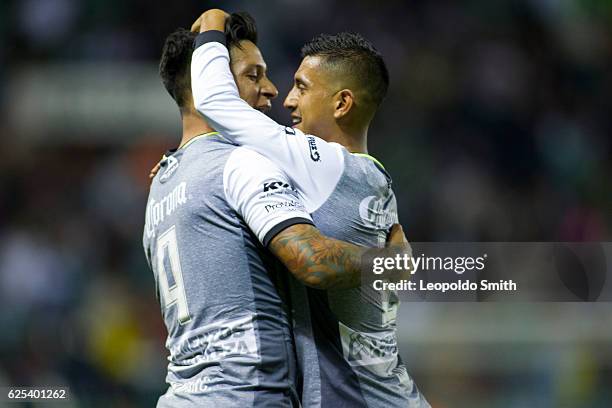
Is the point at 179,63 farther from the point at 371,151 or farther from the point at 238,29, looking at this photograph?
the point at 371,151

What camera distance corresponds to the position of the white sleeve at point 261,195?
9.17 ft

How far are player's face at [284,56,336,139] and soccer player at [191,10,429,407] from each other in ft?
0.59

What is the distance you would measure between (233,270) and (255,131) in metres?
0.42

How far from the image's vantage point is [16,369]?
A: 235 inches

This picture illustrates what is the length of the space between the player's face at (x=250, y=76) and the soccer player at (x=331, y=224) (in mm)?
104

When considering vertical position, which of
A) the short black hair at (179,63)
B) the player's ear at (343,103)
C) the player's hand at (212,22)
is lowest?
the player's ear at (343,103)

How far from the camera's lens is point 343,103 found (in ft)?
11.0

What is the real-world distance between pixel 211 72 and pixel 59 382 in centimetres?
346

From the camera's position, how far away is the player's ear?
334 centimetres

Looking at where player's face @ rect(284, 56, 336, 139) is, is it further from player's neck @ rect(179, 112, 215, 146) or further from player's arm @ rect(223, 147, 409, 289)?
player's arm @ rect(223, 147, 409, 289)
